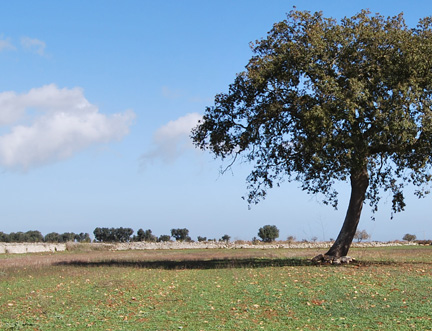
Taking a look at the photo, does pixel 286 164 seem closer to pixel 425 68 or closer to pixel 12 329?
pixel 425 68

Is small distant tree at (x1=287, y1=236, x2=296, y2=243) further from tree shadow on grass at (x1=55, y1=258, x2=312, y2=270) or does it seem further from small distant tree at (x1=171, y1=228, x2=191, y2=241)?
tree shadow on grass at (x1=55, y1=258, x2=312, y2=270)

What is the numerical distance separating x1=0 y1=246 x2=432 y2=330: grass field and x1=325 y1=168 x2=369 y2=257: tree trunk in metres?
3.53

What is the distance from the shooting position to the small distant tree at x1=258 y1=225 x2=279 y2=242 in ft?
232

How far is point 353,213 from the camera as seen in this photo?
24062 mm

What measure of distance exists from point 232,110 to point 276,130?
2440mm

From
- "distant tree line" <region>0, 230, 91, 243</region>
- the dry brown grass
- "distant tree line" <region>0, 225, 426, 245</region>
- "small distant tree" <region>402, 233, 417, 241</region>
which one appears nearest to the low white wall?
the dry brown grass

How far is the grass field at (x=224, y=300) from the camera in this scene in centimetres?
1160

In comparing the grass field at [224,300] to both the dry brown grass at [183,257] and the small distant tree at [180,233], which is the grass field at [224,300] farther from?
the small distant tree at [180,233]

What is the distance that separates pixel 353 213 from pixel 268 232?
47441 mm

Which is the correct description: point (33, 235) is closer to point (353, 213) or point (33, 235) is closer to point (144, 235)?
point (144, 235)

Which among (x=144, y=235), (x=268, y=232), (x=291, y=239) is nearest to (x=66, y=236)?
(x=144, y=235)

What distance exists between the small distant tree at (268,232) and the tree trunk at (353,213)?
152ft

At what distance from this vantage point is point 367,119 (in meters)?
21.7

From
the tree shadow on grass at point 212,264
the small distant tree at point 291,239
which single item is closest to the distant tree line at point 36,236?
the small distant tree at point 291,239
